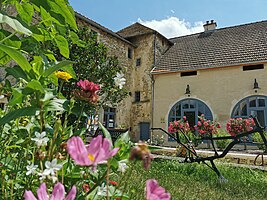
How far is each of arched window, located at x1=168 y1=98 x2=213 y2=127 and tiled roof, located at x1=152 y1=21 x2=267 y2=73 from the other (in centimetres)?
213

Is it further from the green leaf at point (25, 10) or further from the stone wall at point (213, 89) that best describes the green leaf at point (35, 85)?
the stone wall at point (213, 89)

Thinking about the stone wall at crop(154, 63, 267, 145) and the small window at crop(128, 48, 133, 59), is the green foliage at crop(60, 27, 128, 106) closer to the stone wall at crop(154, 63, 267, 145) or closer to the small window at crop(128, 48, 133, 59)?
the stone wall at crop(154, 63, 267, 145)

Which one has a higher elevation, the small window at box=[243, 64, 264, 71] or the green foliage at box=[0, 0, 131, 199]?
the small window at box=[243, 64, 264, 71]

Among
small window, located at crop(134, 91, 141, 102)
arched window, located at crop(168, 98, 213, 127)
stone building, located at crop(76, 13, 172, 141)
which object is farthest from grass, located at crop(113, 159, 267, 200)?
small window, located at crop(134, 91, 141, 102)

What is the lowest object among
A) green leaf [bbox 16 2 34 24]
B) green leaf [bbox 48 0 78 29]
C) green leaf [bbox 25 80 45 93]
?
green leaf [bbox 25 80 45 93]

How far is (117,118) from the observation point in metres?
14.9

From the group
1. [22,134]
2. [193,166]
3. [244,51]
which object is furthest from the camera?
[244,51]

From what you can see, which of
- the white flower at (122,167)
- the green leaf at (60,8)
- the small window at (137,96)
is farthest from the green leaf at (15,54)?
the small window at (137,96)

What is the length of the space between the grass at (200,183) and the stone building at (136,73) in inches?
345

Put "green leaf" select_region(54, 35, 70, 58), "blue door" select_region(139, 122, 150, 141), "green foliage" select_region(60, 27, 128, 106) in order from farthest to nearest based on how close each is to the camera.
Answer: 1. "blue door" select_region(139, 122, 150, 141)
2. "green foliage" select_region(60, 27, 128, 106)
3. "green leaf" select_region(54, 35, 70, 58)

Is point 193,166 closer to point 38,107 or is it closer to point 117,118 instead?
point 38,107

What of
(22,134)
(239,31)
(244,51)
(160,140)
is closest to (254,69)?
(244,51)

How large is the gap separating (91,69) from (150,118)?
8099 millimetres

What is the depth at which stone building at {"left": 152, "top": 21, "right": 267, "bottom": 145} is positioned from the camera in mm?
12617
